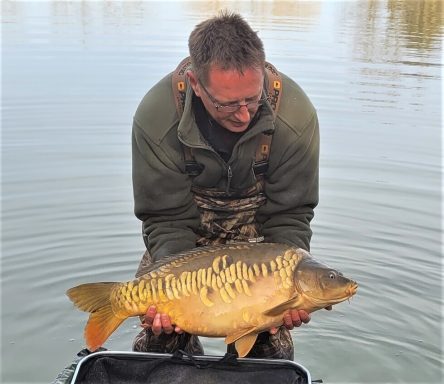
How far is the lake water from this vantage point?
3668mm

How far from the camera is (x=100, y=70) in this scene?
10.4 m

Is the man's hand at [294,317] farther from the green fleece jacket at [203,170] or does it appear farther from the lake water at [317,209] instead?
the lake water at [317,209]

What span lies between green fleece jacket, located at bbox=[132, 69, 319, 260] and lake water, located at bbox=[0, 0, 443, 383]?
2.74ft

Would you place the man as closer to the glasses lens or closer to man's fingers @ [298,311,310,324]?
the glasses lens

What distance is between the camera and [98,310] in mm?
2611

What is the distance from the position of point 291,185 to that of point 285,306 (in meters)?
0.65

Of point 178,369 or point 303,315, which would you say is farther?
point 178,369

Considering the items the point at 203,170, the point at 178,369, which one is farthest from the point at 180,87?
the point at 178,369

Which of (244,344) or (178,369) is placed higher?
(244,344)

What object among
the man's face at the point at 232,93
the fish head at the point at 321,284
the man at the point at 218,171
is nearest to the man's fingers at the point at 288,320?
the fish head at the point at 321,284

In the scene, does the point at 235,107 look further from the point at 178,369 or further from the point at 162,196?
the point at 178,369

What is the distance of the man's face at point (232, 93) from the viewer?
2.54 m

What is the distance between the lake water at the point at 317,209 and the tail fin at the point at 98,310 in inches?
34.6

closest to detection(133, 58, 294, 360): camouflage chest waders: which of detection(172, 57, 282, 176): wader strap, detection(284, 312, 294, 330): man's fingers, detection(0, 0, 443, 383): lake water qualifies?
detection(172, 57, 282, 176): wader strap
